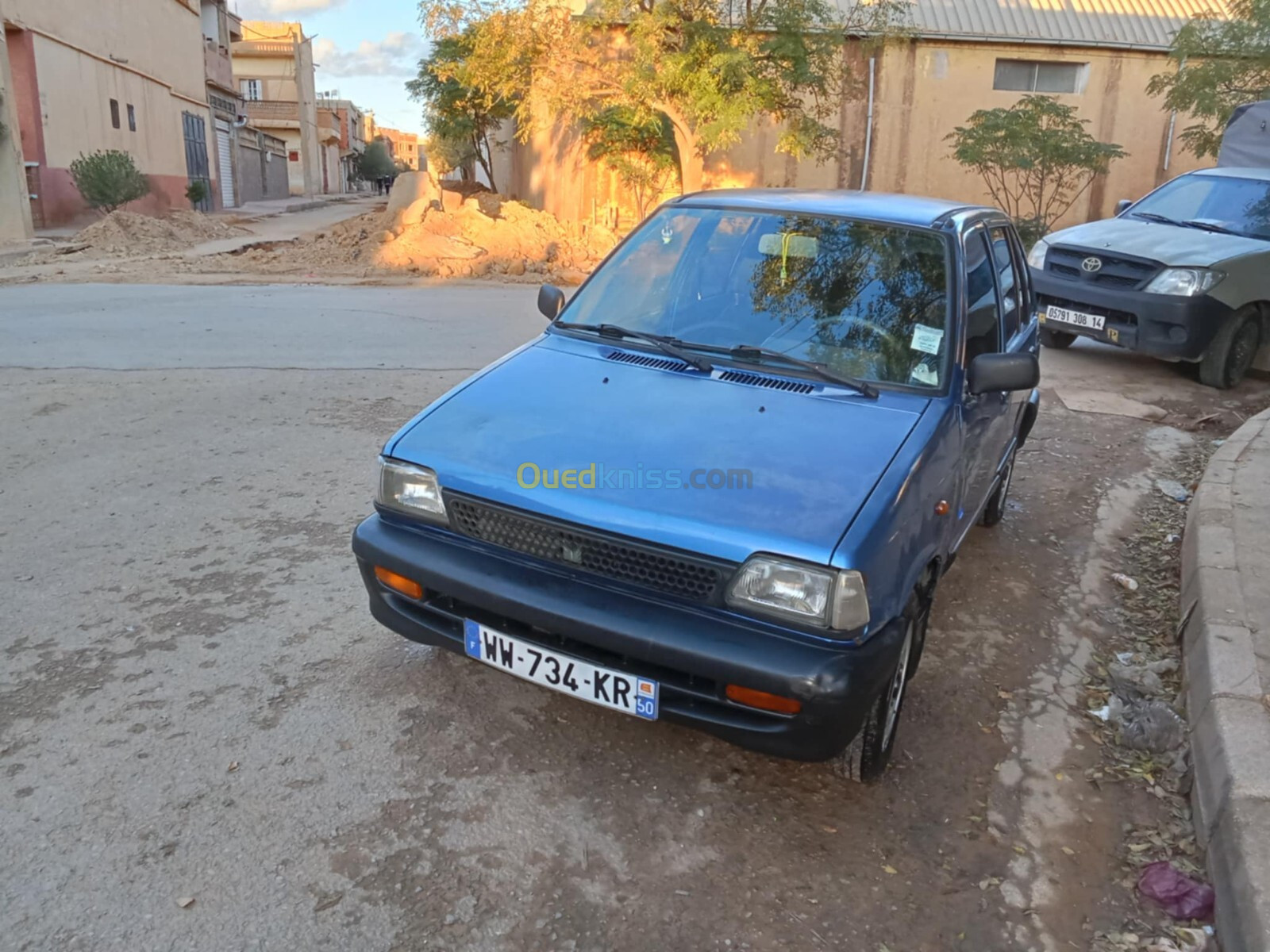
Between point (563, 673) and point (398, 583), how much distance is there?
0.65m

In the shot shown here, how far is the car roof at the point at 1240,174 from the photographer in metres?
8.94

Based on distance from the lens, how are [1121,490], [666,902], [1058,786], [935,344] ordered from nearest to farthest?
[666,902] < [1058,786] < [935,344] < [1121,490]

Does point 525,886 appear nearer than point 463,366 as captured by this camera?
Yes

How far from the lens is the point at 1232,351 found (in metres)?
8.33

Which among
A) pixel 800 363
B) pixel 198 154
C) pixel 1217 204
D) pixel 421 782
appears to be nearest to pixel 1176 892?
pixel 800 363

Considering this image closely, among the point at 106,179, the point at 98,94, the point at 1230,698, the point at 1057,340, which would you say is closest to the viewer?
the point at 1230,698

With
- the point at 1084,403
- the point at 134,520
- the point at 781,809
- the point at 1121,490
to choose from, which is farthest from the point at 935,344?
the point at 1084,403

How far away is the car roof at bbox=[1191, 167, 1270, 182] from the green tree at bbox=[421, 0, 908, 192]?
768cm

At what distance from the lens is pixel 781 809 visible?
2.74 metres

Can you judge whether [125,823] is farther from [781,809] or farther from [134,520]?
[134,520]

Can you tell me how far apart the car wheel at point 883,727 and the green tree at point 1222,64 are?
17291 mm

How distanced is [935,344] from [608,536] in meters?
1.48

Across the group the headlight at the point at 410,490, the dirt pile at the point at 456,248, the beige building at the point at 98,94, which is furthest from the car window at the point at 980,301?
the beige building at the point at 98,94

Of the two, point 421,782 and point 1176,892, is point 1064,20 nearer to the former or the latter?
point 1176,892
